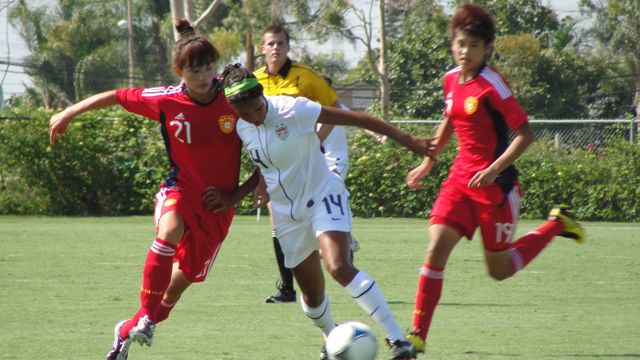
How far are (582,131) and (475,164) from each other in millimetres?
12010

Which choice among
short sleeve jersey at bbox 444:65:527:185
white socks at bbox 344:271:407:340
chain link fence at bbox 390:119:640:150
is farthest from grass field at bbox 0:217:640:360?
chain link fence at bbox 390:119:640:150

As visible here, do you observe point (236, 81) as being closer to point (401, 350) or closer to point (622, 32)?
point (401, 350)

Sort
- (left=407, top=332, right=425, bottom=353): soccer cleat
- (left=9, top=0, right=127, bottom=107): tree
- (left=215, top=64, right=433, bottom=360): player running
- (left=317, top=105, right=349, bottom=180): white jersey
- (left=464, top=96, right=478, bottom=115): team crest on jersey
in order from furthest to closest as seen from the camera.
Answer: (left=9, top=0, right=127, bottom=107): tree
(left=317, top=105, right=349, bottom=180): white jersey
(left=464, top=96, right=478, bottom=115): team crest on jersey
(left=407, top=332, right=425, bottom=353): soccer cleat
(left=215, top=64, right=433, bottom=360): player running

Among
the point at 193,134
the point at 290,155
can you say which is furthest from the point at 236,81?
the point at 193,134

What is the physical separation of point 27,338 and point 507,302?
3997 millimetres

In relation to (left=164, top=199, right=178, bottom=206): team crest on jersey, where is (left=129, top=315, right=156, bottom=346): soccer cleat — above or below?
below

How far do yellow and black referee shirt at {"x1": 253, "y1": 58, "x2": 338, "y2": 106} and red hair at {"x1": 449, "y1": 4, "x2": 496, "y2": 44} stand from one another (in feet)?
5.38

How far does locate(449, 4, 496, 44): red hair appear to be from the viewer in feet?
14.2

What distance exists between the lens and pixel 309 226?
3.95 metres

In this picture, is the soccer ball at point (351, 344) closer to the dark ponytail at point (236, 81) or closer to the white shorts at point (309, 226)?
the white shorts at point (309, 226)

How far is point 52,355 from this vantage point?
4125mm

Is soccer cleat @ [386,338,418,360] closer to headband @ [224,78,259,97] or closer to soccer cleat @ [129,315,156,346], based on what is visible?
soccer cleat @ [129,315,156,346]

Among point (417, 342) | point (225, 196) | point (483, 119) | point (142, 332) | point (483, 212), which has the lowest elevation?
point (417, 342)

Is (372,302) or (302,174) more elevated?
(302,174)
